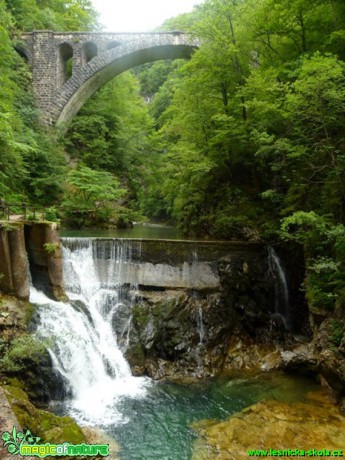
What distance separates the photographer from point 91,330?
8.68 meters

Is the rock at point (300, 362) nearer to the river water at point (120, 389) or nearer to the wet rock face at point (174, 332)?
the river water at point (120, 389)

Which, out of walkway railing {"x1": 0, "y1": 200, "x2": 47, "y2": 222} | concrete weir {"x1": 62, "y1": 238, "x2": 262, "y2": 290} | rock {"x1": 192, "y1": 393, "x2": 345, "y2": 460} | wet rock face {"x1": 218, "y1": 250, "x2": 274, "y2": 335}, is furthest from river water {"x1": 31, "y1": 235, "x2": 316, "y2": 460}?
walkway railing {"x1": 0, "y1": 200, "x2": 47, "y2": 222}

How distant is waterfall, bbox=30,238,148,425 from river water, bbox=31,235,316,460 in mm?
20

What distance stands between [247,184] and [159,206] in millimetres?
17321

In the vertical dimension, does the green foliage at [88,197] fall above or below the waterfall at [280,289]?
above

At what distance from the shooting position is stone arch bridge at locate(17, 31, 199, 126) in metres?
21.2

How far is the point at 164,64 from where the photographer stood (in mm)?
39219

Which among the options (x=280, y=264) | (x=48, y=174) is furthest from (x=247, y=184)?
(x=48, y=174)

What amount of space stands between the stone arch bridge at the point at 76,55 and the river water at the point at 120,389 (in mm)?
15520

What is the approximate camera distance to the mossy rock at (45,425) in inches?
181

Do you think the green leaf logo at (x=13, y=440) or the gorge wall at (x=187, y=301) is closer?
the green leaf logo at (x=13, y=440)

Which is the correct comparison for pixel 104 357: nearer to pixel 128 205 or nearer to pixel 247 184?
pixel 247 184

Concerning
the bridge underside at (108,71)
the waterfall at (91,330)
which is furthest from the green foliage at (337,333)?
the bridge underside at (108,71)

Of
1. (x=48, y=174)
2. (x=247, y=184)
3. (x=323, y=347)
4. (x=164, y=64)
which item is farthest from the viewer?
(x=164, y=64)
